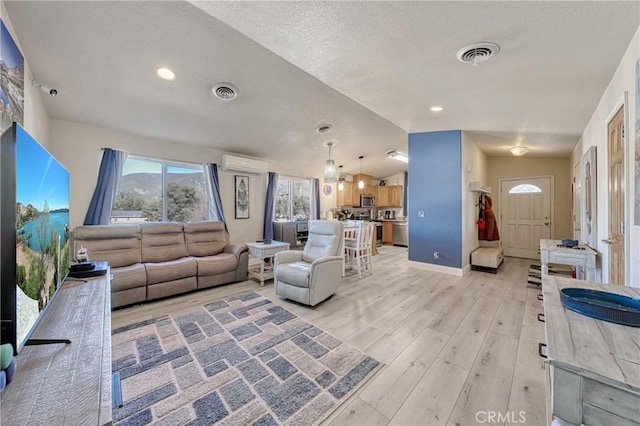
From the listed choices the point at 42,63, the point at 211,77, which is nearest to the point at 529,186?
the point at 211,77

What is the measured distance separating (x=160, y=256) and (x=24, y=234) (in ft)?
9.82

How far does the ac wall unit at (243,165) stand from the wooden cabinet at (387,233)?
15.3ft

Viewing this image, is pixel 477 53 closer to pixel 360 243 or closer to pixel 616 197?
pixel 616 197

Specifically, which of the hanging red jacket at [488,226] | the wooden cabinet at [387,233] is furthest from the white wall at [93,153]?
the hanging red jacket at [488,226]

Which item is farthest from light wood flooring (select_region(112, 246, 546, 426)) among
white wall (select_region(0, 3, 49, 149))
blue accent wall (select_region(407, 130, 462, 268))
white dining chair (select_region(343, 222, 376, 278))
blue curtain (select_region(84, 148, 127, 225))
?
white wall (select_region(0, 3, 49, 149))

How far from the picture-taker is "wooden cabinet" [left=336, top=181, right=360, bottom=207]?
279 inches

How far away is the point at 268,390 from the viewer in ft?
5.43

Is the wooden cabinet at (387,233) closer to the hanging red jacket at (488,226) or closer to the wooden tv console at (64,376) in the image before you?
the hanging red jacket at (488,226)

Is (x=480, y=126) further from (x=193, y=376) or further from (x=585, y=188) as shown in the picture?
(x=193, y=376)

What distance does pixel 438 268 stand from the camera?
179 inches

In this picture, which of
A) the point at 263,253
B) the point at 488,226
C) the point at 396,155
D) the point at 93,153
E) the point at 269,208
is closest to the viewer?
the point at 93,153

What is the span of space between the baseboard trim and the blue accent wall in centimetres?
6
